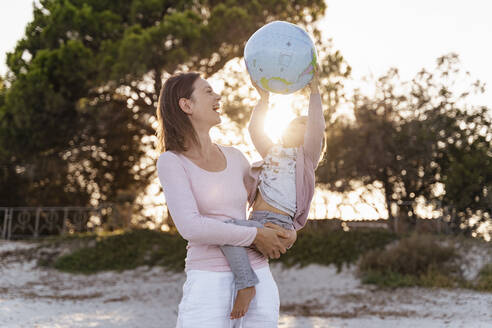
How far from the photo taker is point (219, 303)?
87.1 inches

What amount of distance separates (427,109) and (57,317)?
12.8 m

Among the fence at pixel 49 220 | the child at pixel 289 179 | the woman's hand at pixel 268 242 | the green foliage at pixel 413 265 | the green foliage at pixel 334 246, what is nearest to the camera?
the woman's hand at pixel 268 242

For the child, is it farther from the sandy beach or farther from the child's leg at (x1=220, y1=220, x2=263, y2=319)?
the sandy beach

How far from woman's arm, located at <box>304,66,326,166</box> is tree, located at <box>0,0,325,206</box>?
13.5 meters

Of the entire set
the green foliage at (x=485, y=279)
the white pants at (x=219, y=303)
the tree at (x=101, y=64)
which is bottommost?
the green foliage at (x=485, y=279)

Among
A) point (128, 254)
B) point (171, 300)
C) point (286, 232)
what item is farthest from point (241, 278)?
point (128, 254)

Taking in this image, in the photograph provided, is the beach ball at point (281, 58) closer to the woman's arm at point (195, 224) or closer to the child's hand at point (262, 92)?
the child's hand at point (262, 92)

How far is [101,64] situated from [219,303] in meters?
14.9

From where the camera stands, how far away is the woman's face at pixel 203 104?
8.16 ft

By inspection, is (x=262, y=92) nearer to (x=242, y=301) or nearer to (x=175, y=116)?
(x=175, y=116)

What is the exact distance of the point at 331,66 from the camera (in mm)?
16047

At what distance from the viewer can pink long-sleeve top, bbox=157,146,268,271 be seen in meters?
2.23

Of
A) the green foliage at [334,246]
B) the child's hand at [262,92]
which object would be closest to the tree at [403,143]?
the green foliage at [334,246]

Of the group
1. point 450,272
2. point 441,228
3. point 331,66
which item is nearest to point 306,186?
point 450,272
